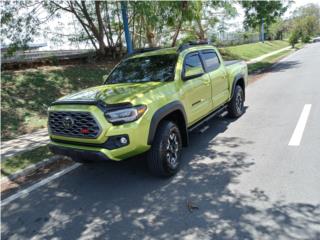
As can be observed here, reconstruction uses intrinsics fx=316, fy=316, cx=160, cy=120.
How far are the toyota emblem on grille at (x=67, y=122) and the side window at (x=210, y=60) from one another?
9.86ft

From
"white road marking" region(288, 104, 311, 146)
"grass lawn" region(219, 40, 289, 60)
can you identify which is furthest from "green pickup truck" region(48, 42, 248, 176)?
"grass lawn" region(219, 40, 289, 60)

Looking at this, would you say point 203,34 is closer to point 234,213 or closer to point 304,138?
point 304,138

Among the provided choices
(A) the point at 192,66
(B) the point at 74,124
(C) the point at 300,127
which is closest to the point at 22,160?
(B) the point at 74,124

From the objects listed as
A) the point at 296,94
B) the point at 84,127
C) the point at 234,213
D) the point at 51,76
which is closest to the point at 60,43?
the point at 51,76

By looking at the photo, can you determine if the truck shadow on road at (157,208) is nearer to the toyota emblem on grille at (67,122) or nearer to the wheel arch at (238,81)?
the toyota emblem on grille at (67,122)

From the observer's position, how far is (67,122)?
14.3 feet

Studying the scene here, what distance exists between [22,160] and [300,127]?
5481mm

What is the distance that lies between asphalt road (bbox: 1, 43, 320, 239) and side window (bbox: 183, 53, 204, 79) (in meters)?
1.39

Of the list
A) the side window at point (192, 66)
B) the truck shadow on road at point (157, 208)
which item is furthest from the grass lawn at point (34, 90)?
the side window at point (192, 66)

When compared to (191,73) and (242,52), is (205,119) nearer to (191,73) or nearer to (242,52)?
(191,73)

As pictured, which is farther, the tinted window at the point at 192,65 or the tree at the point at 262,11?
the tree at the point at 262,11

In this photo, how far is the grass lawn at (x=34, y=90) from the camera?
8375 mm

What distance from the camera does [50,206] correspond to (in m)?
4.24

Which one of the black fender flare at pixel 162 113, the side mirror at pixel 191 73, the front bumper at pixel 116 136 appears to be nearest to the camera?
the front bumper at pixel 116 136
